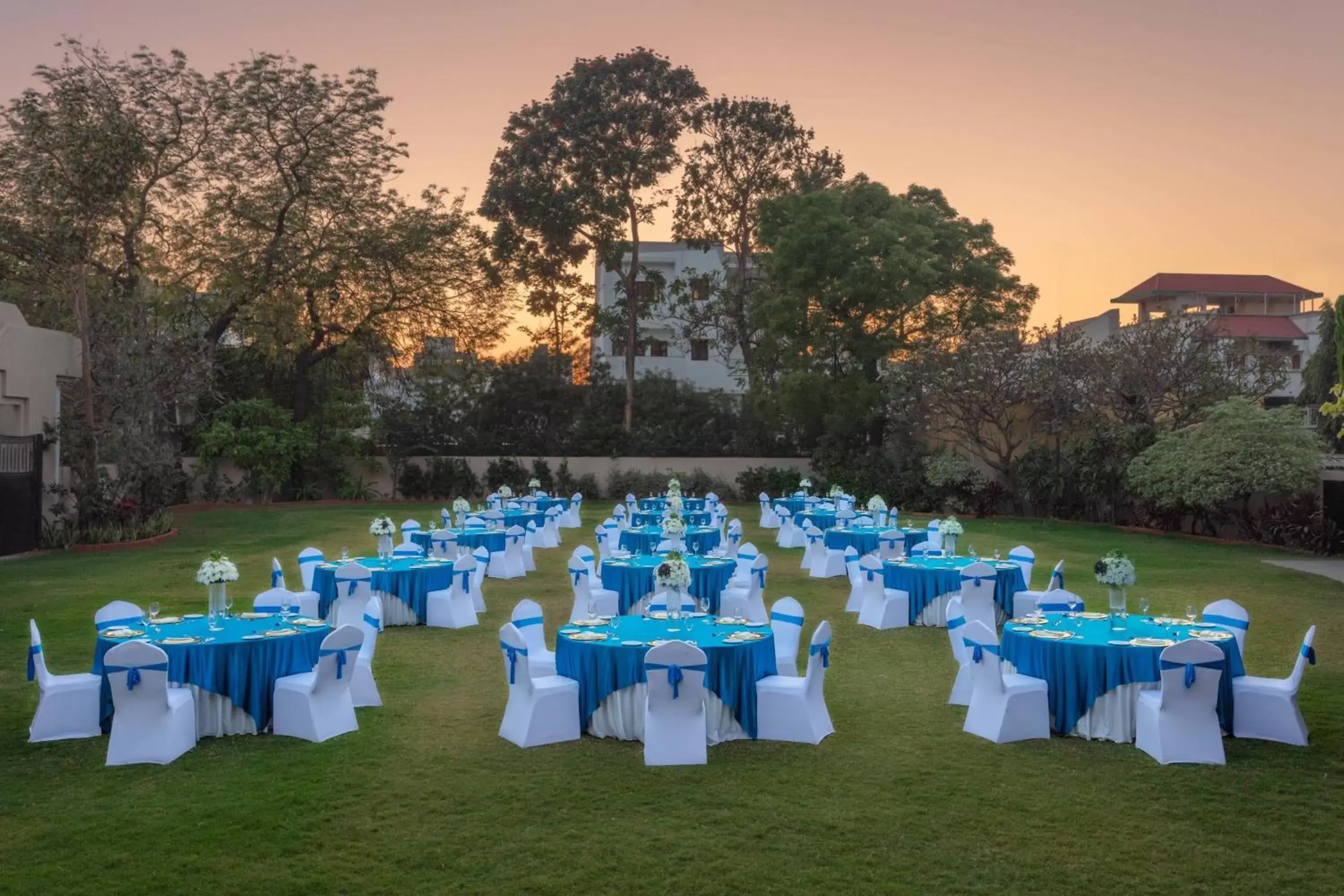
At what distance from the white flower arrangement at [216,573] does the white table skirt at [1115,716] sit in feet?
21.8

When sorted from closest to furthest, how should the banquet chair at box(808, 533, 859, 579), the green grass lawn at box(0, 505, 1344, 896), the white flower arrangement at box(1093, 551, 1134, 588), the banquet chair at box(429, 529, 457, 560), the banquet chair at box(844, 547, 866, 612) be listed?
the green grass lawn at box(0, 505, 1344, 896) → the white flower arrangement at box(1093, 551, 1134, 588) → the banquet chair at box(844, 547, 866, 612) → the banquet chair at box(429, 529, 457, 560) → the banquet chair at box(808, 533, 859, 579)

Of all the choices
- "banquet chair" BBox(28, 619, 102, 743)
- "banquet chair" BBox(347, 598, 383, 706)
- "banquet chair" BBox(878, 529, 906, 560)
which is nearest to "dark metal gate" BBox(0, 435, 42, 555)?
"banquet chair" BBox(28, 619, 102, 743)

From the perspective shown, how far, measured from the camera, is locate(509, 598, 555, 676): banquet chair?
9.07m

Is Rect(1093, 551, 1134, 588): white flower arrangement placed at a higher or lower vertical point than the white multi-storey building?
lower

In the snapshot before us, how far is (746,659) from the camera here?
852 cm

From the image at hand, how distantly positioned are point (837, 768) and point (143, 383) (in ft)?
67.1

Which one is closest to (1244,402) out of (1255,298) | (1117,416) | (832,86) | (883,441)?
(1117,416)

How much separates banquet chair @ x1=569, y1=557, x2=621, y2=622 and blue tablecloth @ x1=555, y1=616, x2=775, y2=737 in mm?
4251

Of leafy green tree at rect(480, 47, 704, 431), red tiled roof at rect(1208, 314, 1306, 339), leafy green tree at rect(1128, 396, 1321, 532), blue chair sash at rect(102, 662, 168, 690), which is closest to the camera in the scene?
blue chair sash at rect(102, 662, 168, 690)

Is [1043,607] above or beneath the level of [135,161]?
beneath

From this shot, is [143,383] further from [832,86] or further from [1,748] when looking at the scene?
[1,748]

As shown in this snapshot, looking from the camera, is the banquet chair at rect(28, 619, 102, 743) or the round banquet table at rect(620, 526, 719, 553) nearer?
the banquet chair at rect(28, 619, 102, 743)

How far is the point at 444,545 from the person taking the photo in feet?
54.9

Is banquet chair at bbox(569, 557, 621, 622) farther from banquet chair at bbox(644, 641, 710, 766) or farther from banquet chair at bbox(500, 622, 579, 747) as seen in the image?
banquet chair at bbox(644, 641, 710, 766)
